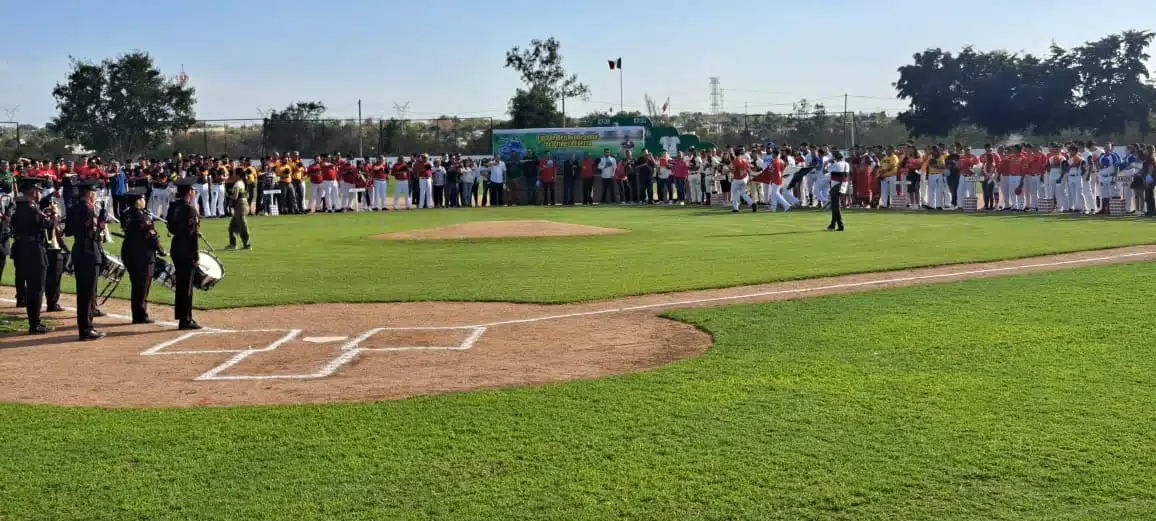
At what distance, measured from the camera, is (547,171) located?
40625 millimetres

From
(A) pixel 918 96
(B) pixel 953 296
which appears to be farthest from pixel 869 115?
(B) pixel 953 296

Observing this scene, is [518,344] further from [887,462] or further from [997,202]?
[997,202]

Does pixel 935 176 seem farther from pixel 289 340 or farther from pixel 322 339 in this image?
pixel 289 340

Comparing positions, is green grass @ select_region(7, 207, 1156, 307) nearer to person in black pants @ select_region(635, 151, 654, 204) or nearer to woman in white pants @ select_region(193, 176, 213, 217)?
woman in white pants @ select_region(193, 176, 213, 217)

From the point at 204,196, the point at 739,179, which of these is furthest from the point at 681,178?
the point at 204,196

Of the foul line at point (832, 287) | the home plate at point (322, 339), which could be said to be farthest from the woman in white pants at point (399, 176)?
the home plate at point (322, 339)

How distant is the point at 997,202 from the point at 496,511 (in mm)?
30151

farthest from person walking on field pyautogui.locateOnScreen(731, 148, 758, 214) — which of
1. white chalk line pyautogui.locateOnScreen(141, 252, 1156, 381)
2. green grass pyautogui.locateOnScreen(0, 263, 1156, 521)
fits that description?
green grass pyautogui.locateOnScreen(0, 263, 1156, 521)

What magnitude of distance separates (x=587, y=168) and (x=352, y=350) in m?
30.0

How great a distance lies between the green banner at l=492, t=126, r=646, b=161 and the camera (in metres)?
42.3

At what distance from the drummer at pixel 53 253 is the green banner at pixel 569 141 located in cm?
2841

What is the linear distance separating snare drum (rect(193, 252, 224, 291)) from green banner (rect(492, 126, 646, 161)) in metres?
29.1

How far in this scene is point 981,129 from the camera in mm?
57688

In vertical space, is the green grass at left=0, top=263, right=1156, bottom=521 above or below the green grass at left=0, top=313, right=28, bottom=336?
below
